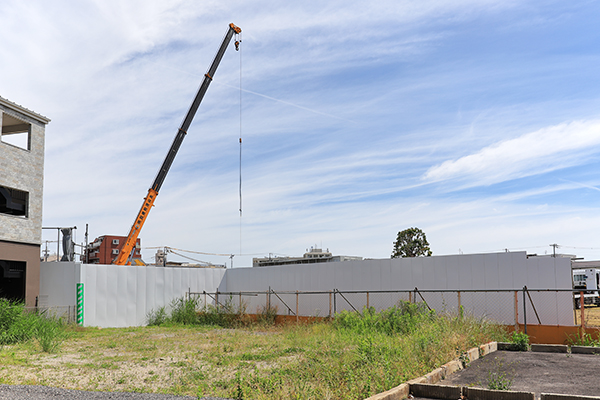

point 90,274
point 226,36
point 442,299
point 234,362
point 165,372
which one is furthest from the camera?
point 226,36

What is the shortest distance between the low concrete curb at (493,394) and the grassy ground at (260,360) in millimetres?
1189

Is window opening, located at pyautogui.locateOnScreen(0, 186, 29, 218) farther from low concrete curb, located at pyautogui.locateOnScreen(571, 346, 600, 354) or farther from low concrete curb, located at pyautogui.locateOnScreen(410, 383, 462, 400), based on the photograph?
low concrete curb, located at pyautogui.locateOnScreen(571, 346, 600, 354)

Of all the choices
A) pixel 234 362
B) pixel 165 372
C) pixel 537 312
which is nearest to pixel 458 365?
pixel 234 362

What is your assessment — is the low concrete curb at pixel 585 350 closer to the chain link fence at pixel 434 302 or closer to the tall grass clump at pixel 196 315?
the chain link fence at pixel 434 302

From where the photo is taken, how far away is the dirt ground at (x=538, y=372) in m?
8.25

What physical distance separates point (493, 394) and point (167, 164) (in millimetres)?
22095

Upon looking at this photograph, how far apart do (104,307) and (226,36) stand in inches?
639

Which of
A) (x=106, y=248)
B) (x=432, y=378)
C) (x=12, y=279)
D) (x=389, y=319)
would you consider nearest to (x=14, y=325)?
(x=12, y=279)

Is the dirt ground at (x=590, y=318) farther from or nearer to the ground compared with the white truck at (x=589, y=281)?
nearer to the ground

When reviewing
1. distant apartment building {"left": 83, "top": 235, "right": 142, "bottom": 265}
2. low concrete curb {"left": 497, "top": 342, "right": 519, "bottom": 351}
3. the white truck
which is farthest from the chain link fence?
distant apartment building {"left": 83, "top": 235, "right": 142, "bottom": 265}

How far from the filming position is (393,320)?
54.5 ft

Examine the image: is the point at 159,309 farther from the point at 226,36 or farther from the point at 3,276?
the point at 226,36

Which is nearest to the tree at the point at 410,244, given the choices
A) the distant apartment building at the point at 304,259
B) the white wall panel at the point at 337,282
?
the distant apartment building at the point at 304,259

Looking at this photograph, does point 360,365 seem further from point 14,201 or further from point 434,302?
point 14,201
